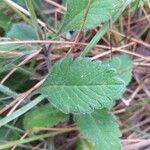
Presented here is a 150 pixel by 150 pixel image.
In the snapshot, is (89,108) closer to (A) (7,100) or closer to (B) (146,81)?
(A) (7,100)

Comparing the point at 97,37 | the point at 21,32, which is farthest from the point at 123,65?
the point at 21,32

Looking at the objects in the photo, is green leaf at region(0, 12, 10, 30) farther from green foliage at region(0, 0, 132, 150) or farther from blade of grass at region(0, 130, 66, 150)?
blade of grass at region(0, 130, 66, 150)

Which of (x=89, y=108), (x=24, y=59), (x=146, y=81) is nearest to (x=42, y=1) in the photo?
(x=24, y=59)

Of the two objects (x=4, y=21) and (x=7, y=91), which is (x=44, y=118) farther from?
(x=4, y=21)

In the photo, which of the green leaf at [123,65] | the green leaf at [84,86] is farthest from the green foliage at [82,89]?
the green leaf at [123,65]

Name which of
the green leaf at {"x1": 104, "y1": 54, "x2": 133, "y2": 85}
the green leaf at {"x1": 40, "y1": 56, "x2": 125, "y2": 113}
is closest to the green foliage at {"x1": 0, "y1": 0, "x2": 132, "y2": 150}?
the green leaf at {"x1": 40, "y1": 56, "x2": 125, "y2": 113}
